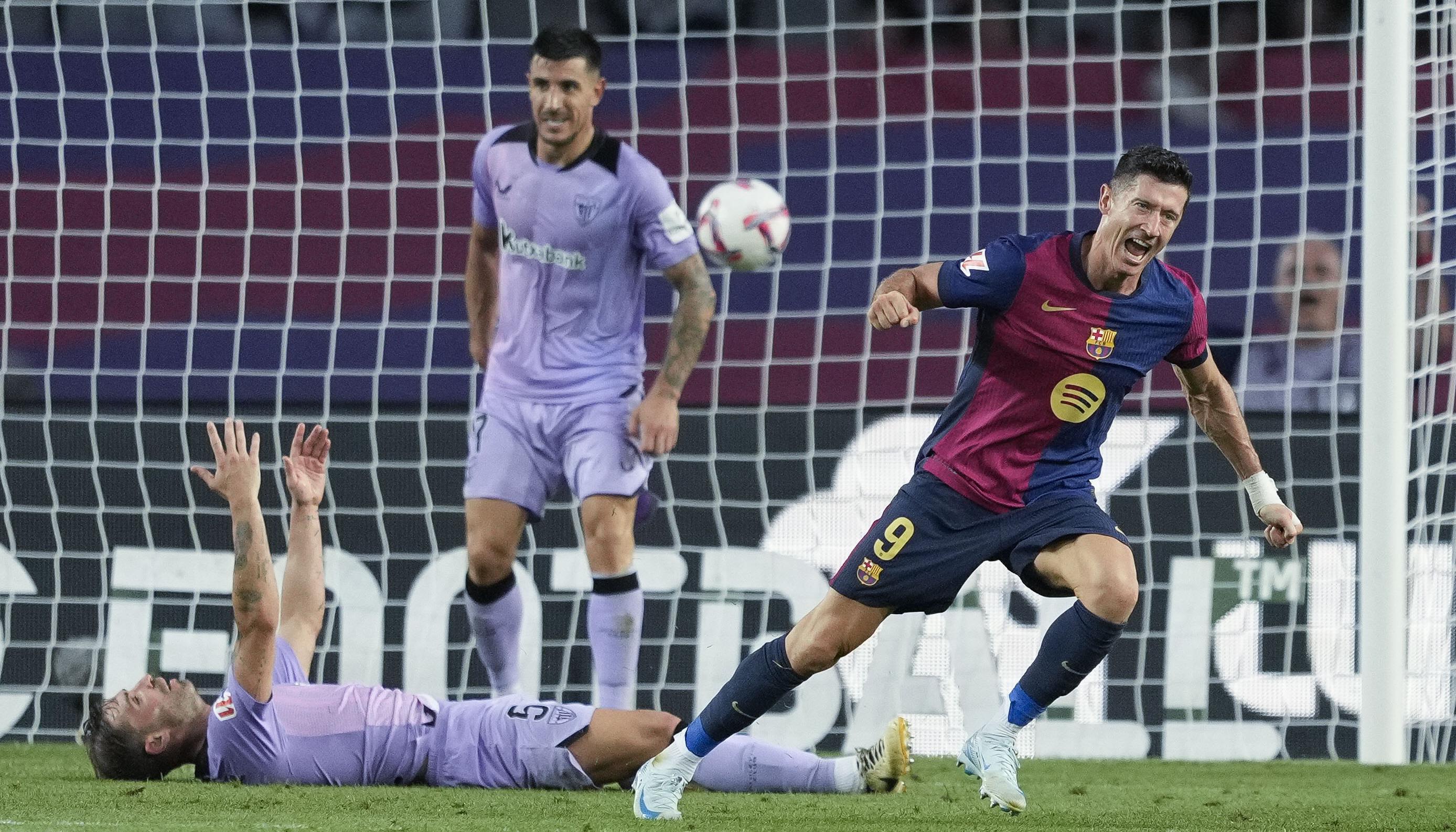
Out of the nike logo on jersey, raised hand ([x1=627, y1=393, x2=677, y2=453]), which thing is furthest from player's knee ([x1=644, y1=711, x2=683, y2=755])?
the nike logo on jersey

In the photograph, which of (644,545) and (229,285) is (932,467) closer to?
(644,545)

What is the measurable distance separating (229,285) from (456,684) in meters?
2.51

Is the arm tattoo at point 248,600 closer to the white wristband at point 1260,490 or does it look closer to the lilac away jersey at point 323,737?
the lilac away jersey at point 323,737

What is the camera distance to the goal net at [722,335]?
679 centimetres

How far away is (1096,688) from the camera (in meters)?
6.80

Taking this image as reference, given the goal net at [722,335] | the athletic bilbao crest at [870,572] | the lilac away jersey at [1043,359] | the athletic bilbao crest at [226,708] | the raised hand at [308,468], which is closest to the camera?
the athletic bilbao crest at [870,572]

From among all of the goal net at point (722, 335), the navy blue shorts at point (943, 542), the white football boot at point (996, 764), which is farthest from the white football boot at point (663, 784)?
the goal net at point (722, 335)

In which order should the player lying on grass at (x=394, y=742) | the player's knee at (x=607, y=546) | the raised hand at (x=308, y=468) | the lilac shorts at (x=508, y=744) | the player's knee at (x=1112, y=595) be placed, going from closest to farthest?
the player's knee at (x=1112, y=595)
the player lying on grass at (x=394, y=742)
the lilac shorts at (x=508, y=744)
the raised hand at (x=308, y=468)
the player's knee at (x=607, y=546)

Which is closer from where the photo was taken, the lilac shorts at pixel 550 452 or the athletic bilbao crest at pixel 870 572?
the athletic bilbao crest at pixel 870 572

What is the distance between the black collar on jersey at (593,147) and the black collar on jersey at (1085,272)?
6.07 ft

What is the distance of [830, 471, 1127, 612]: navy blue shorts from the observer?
172 inches

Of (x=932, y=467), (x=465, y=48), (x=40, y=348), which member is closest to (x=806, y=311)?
(x=465, y=48)

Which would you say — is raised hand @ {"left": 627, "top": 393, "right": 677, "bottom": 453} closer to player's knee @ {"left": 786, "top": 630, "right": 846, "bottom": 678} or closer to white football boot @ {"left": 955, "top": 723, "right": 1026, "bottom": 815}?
player's knee @ {"left": 786, "top": 630, "right": 846, "bottom": 678}

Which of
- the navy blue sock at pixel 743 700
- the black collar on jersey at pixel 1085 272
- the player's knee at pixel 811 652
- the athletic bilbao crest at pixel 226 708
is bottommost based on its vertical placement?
the athletic bilbao crest at pixel 226 708
